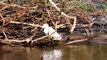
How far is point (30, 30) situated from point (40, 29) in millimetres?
210

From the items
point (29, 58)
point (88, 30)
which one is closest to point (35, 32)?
point (29, 58)

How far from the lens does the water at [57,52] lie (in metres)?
6.13

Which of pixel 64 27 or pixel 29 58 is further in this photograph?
pixel 64 27

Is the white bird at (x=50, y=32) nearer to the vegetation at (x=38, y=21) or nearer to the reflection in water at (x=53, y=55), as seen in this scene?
the vegetation at (x=38, y=21)

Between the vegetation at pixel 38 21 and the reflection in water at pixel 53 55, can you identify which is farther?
the vegetation at pixel 38 21

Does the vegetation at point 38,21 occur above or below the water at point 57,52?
above

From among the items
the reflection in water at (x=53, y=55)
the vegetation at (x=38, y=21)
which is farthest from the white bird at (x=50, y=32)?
the reflection in water at (x=53, y=55)

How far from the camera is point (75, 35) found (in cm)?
741

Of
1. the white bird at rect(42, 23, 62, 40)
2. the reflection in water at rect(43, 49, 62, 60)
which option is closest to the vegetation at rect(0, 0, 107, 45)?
the white bird at rect(42, 23, 62, 40)

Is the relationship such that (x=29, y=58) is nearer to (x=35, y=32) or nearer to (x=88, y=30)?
(x=35, y=32)

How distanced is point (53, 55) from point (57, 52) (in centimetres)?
23

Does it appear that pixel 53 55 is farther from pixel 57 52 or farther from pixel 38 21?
pixel 38 21

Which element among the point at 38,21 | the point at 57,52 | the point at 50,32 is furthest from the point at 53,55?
the point at 38,21

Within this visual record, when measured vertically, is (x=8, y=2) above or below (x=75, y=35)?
above
